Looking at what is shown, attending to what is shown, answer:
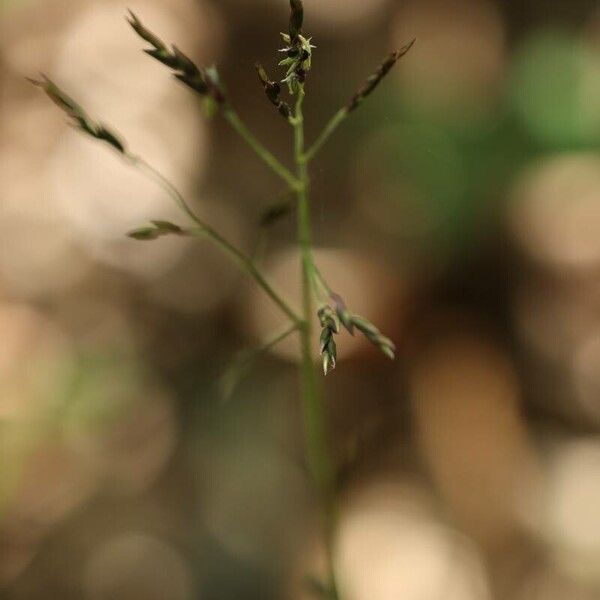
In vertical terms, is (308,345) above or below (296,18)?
below

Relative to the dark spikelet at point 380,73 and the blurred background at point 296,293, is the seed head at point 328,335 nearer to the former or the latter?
the dark spikelet at point 380,73

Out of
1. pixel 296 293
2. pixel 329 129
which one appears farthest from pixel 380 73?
pixel 296 293

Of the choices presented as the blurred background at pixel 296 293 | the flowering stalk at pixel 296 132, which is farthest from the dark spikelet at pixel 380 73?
the blurred background at pixel 296 293

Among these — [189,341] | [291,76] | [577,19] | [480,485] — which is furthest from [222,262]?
[291,76]

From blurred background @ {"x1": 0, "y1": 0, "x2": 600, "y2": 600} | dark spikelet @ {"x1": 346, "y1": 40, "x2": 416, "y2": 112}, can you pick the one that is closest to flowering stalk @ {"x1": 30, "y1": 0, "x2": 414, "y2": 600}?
dark spikelet @ {"x1": 346, "y1": 40, "x2": 416, "y2": 112}

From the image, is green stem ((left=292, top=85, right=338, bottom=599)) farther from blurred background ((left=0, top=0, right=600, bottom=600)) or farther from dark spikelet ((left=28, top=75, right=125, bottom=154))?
blurred background ((left=0, top=0, right=600, bottom=600))

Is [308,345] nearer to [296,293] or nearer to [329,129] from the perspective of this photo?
[329,129]
